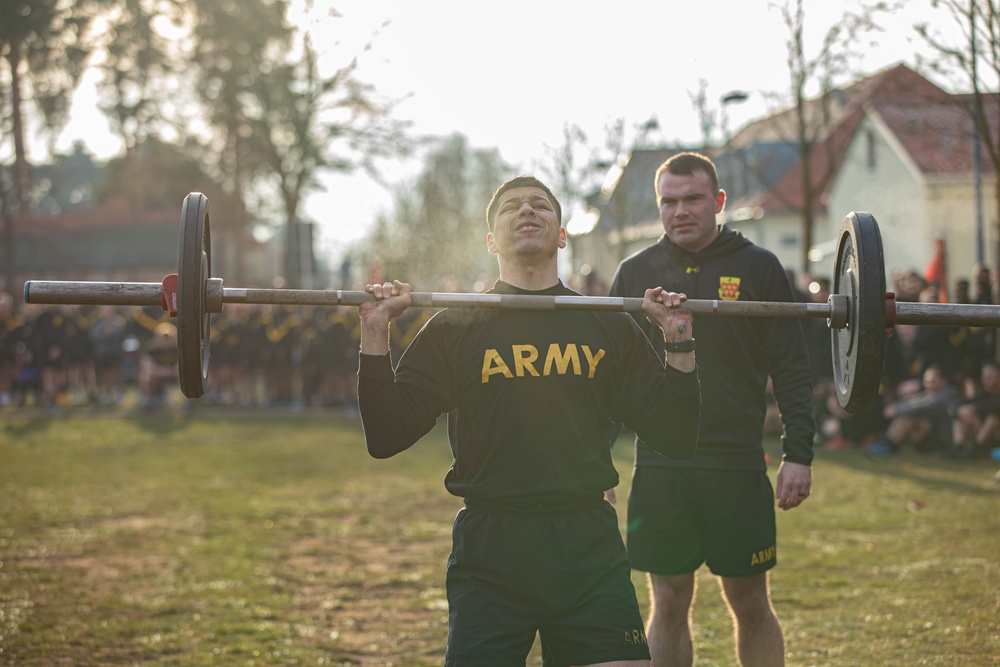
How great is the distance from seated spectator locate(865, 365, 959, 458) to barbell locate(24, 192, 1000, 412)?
8971 mm

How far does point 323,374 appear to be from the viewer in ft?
66.5

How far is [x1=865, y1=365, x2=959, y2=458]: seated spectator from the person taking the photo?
12578 millimetres

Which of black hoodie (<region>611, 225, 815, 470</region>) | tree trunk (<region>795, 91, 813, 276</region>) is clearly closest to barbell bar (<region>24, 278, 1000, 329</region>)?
black hoodie (<region>611, 225, 815, 470</region>)

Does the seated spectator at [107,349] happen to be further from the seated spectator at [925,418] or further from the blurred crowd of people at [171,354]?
the seated spectator at [925,418]

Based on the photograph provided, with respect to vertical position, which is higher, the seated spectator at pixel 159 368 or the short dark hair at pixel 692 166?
the short dark hair at pixel 692 166

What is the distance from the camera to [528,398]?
3.76 meters

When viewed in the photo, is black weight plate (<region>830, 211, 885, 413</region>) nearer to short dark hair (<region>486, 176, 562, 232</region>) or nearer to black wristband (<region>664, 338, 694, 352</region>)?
black wristband (<region>664, 338, 694, 352</region>)

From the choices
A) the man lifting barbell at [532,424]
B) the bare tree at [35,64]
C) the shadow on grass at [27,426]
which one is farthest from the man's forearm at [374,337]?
the bare tree at [35,64]

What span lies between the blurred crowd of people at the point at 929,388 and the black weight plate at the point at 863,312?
25.7 feet

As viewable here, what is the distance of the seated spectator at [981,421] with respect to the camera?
467 inches

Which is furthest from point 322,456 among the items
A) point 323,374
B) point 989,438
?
point 989,438

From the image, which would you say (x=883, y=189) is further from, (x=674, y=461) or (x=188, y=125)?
(x=674, y=461)

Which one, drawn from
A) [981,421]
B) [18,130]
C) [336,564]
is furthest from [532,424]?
[18,130]

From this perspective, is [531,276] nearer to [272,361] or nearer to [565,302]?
[565,302]
